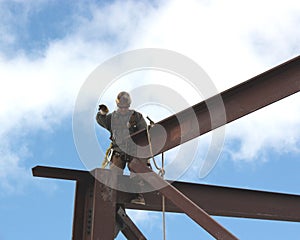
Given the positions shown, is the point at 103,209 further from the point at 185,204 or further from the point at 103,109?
the point at 103,109

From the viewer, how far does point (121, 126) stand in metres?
6.76

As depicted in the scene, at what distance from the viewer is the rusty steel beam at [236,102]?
228 inches

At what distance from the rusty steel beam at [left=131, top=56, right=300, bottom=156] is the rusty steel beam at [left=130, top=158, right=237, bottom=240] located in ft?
0.94

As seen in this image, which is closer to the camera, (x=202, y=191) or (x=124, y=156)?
(x=124, y=156)

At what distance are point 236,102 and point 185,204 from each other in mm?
1384

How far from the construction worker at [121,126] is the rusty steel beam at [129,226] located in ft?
1.55

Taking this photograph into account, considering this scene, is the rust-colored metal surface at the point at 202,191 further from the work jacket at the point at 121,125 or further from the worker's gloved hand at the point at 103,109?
the worker's gloved hand at the point at 103,109

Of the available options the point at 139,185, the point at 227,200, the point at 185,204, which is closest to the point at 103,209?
the point at 139,185

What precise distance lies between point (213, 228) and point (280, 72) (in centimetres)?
199

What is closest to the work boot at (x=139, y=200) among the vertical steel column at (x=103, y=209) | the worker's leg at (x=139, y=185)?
the worker's leg at (x=139, y=185)

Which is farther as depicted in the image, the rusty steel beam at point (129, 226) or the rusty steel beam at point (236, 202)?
the rusty steel beam at point (236, 202)

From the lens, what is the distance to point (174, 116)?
6457 millimetres

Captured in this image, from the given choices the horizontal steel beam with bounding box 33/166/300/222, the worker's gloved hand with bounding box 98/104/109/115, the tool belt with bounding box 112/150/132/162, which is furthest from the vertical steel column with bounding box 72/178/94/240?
the worker's gloved hand with bounding box 98/104/109/115

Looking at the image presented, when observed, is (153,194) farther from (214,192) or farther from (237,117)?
(237,117)
